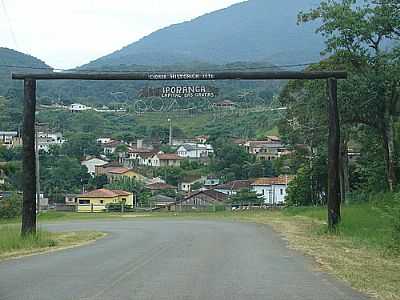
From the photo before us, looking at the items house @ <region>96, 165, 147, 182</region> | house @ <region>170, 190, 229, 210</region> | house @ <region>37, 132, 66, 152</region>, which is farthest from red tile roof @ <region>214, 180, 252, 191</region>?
house @ <region>37, 132, 66, 152</region>

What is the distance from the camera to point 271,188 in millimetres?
70500

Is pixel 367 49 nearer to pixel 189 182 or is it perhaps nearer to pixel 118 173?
pixel 118 173

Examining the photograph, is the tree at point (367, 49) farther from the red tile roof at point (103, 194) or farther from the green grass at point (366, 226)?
the red tile roof at point (103, 194)

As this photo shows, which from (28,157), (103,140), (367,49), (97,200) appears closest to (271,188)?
(97,200)

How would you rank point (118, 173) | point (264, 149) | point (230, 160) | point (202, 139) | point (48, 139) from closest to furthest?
1. point (118, 173)
2. point (230, 160)
3. point (48, 139)
4. point (264, 149)
5. point (202, 139)

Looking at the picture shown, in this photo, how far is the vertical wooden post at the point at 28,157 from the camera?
23.3 metres

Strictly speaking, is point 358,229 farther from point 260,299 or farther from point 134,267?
point 260,299

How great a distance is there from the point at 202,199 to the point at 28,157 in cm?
4509

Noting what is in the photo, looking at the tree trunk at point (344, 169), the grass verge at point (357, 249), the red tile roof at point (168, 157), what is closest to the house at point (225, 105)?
the tree trunk at point (344, 169)

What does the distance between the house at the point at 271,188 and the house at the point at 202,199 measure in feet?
10.7

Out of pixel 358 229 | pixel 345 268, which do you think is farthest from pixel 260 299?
pixel 358 229

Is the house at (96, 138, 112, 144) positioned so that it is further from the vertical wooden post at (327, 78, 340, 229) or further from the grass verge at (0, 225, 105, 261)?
the vertical wooden post at (327, 78, 340, 229)

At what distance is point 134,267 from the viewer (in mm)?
14844

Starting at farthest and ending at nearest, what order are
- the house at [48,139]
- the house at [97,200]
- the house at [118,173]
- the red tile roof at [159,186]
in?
1. the house at [48,139]
2. the house at [118,173]
3. the red tile roof at [159,186]
4. the house at [97,200]
